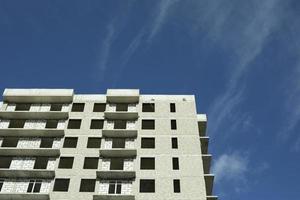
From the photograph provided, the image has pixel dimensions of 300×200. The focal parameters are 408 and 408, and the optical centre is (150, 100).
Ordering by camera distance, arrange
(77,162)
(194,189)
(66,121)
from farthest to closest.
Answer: (66,121) → (77,162) → (194,189)

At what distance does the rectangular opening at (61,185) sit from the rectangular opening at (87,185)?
4.68 feet

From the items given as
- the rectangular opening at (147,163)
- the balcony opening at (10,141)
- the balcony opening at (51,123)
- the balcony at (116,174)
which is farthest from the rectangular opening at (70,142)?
the rectangular opening at (147,163)

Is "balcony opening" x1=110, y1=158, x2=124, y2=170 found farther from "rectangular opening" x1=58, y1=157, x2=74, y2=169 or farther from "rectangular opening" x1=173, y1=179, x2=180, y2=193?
"rectangular opening" x1=173, y1=179, x2=180, y2=193

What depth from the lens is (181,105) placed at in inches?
2008

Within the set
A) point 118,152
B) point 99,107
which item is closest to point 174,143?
point 118,152

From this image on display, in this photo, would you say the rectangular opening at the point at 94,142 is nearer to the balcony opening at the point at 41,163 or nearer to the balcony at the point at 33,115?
the balcony opening at the point at 41,163

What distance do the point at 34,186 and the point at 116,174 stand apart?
845 centimetres

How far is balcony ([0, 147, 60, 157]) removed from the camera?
145 ft

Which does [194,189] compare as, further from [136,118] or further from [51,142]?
[51,142]

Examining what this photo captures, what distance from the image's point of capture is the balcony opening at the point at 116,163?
1729 inches

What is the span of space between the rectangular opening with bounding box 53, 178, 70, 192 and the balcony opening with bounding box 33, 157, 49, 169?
2.98 meters

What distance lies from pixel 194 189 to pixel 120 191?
7461 mm

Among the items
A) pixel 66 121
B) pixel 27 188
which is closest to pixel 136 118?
pixel 66 121

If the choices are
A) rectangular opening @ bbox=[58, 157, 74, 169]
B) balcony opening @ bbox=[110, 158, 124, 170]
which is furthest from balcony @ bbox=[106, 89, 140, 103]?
rectangular opening @ bbox=[58, 157, 74, 169]
